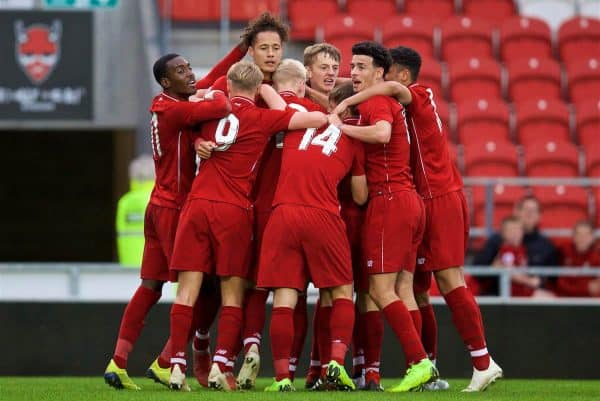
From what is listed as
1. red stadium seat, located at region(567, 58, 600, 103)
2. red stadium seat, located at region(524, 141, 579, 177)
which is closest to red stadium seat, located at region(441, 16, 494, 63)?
red stadium seat, located at region(567, 58, 600, 103)

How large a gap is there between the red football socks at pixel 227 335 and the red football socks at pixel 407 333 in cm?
88

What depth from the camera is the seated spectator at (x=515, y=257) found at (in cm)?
1146

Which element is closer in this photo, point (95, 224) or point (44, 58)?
point (44, 58)

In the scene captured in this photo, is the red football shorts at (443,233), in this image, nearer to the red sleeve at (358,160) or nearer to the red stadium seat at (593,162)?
the red sleeve at (358,160)

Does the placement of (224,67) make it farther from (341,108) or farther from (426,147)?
(426,147)

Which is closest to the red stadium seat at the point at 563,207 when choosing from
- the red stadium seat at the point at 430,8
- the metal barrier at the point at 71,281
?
the metal barrier at the point at 71,281

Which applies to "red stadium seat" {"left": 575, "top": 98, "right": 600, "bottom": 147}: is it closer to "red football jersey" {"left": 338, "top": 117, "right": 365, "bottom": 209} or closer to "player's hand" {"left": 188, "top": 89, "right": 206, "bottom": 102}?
"red football jersey" {"left": 338, "top": 117, "right": 365, "bottom": 209}

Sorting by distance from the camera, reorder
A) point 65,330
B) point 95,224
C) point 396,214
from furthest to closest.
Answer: point 95,224
point 65,330
point 396,214

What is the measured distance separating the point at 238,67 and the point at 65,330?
3256mm

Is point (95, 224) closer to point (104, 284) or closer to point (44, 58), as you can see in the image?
point (44, 58)

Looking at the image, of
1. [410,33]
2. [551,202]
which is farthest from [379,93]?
[410,33]

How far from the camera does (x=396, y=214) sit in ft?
28.1

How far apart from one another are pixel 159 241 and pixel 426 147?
5.56 feet

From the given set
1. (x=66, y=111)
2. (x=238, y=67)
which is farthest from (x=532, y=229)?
(x=66, y=111)
